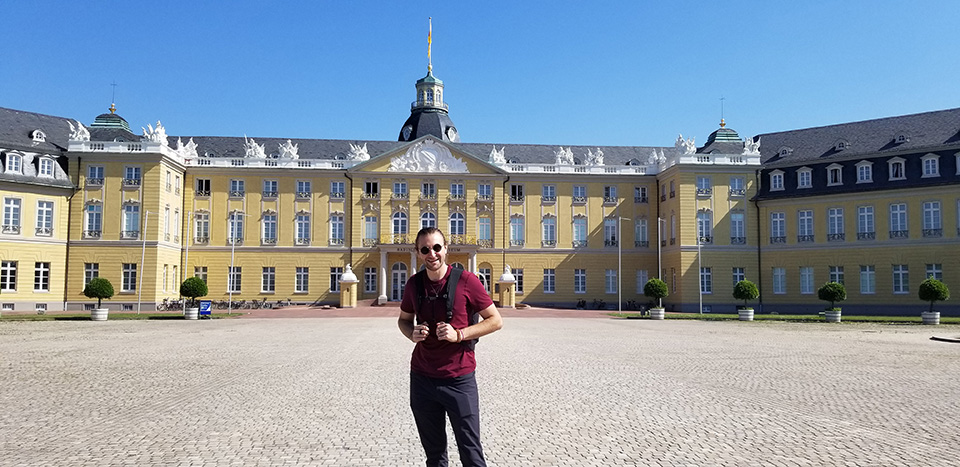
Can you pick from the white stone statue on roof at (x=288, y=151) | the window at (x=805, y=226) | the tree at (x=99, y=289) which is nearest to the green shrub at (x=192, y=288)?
the tree at (x=99, y=289)

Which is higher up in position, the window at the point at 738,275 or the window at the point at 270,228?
the window at the point at 270,228

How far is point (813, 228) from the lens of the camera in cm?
5306

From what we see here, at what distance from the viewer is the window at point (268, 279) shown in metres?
58.0

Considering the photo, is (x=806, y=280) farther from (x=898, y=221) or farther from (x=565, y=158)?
(x=565, y=158)

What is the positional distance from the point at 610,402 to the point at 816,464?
424 centimetres

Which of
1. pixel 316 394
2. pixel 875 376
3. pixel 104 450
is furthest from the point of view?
pixel 875 376

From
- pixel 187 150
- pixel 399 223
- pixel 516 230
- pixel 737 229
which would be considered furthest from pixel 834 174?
pixel 187 150

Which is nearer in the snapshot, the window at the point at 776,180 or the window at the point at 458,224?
the window at the point at 776,180

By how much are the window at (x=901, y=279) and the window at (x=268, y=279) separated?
4351cm

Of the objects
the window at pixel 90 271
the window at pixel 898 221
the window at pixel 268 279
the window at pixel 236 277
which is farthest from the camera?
the window at pixel 268 279

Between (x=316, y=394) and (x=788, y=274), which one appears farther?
(x=788, y=274)

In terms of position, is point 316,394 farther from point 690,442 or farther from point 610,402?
point 690,442

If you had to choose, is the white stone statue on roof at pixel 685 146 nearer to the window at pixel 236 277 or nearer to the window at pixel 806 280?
the window at pixel 806 280

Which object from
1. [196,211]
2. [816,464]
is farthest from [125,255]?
[816,464]
